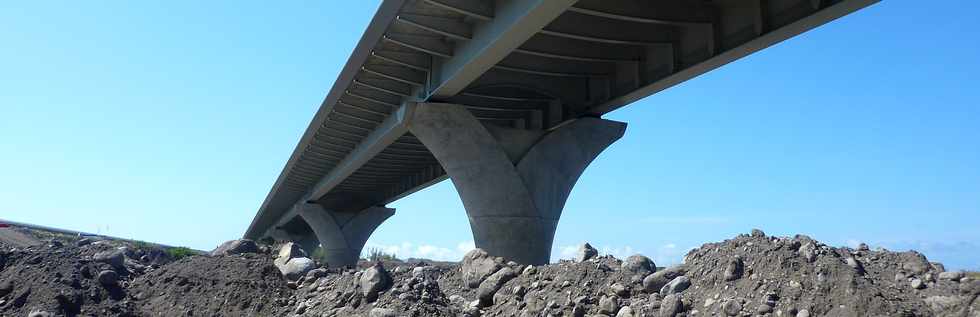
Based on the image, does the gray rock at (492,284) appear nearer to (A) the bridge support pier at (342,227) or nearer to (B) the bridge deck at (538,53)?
(B) the bridge deck at (538,53)

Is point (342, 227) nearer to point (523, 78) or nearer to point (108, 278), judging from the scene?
point (523, 78)

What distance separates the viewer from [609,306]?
8344 mm

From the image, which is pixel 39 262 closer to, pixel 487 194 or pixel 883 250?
pixel 487 194

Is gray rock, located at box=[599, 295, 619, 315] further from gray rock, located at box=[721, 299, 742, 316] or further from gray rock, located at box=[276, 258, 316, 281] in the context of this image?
gray rock, located at box=[276, 258, 316, 281]

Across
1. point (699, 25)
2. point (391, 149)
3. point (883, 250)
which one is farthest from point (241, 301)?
point (391, 149)

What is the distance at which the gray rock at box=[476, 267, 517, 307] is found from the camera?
10.3m

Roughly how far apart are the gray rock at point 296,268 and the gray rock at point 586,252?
4.80m

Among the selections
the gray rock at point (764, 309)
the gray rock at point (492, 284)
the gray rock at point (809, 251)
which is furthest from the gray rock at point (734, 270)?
the gray rock at point (492, 284)

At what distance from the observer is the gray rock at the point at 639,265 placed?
10.2 metres

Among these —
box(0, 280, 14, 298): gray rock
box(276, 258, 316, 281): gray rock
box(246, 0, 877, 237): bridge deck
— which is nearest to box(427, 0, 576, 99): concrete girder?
box(246, 0, 877, 237): bridge deck

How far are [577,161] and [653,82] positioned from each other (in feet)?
13.9

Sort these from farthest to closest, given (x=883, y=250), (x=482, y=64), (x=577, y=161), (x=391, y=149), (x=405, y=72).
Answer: (x=391, y=149)
(x=577, y=161)
(x=405, y=72)
(x=482, y=64)
(x=883, y=250)

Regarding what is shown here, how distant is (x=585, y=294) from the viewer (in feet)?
29.5

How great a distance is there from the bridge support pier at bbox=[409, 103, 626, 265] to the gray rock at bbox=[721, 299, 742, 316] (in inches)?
401
